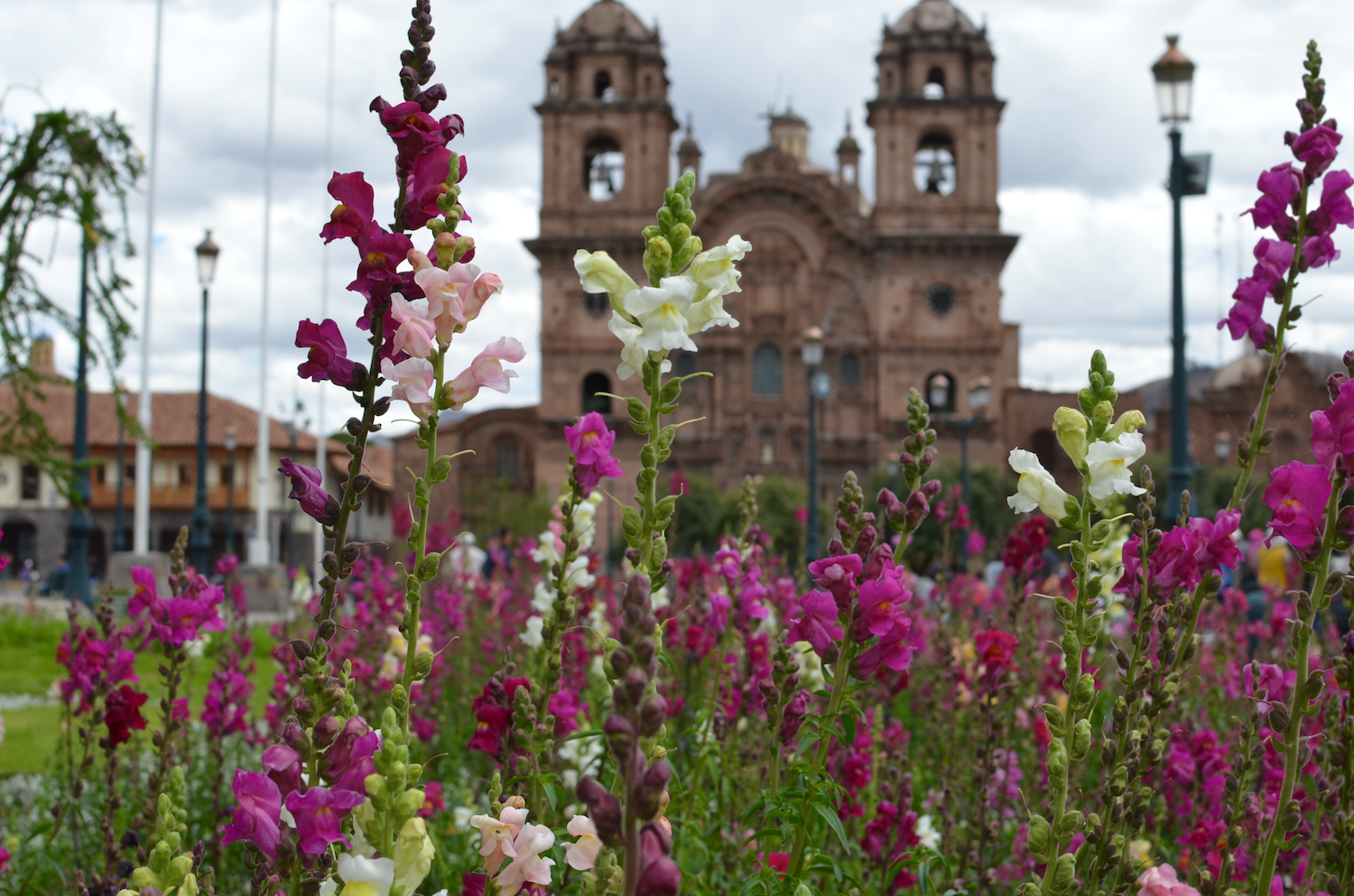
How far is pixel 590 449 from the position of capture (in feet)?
8.76

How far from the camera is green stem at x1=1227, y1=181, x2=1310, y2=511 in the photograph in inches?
99.6

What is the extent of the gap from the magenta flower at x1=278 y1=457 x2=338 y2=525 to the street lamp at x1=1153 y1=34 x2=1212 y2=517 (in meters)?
7.64

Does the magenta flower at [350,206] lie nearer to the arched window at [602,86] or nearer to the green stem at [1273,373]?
the green stem at [1273,373]

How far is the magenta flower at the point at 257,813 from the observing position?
1667mm

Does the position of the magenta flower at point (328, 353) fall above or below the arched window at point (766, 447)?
below

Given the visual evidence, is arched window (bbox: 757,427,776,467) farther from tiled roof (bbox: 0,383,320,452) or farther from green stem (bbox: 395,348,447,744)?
green stem (bbox: 395,348,447,744)

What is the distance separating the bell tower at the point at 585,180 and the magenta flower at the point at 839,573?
4129 centimetres

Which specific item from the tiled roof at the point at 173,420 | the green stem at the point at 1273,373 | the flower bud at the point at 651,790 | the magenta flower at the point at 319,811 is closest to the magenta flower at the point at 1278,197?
the green stem at the point at 1273,373

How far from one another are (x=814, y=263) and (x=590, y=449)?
137ft

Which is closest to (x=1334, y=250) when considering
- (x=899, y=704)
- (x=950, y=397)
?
(x=899, y=704)

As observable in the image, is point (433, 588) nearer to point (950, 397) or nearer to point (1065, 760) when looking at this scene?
point (1065, 760)

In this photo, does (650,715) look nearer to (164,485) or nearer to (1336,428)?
(1336,428)

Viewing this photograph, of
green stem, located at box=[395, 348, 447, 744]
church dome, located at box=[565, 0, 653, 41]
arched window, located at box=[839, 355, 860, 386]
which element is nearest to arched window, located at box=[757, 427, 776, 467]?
arched window, located at box=[839, 355, 860, 386]

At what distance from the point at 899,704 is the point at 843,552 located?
20.4 feet
